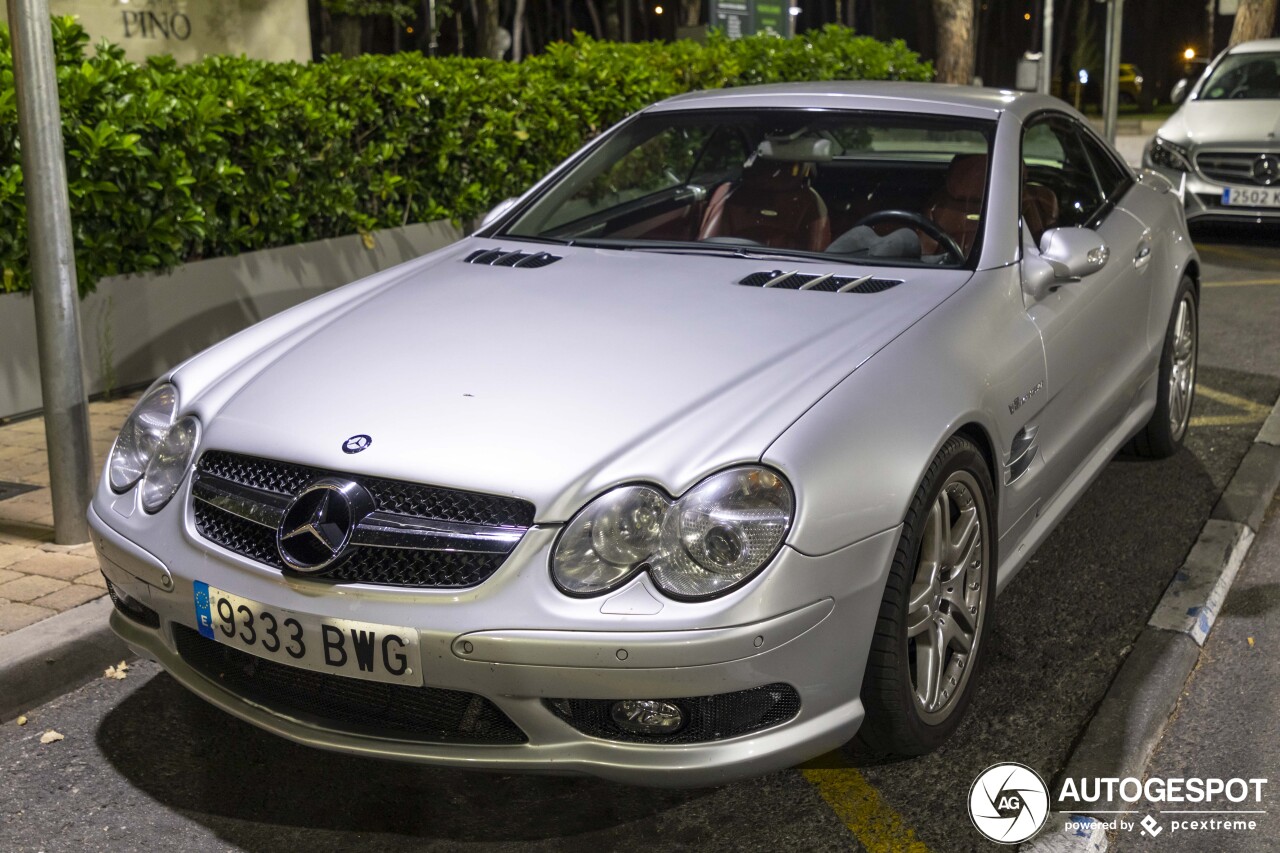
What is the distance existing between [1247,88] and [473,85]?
272 inches

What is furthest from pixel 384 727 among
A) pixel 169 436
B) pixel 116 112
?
pixel 116 112

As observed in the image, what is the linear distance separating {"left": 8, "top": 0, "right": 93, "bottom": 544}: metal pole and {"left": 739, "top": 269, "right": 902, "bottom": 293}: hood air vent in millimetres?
2141

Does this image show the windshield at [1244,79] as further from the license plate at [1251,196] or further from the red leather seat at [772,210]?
the red leather seat at [772,210]

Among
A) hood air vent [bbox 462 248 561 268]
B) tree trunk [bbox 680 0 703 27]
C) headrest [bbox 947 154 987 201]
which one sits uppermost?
tree trunk [bbox 680 0 703 27]

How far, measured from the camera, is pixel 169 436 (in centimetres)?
319

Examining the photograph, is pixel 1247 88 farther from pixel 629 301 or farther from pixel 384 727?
pixel 384 727

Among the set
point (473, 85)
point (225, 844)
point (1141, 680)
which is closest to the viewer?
point (225, 844)

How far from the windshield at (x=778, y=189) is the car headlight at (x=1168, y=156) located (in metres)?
6.83

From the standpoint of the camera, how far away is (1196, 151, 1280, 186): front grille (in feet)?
34.7

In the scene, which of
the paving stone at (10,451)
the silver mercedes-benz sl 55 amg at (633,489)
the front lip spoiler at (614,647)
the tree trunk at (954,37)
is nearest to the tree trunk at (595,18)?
the tree trunk at (954,37)

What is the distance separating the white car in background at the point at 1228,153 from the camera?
10508 mm

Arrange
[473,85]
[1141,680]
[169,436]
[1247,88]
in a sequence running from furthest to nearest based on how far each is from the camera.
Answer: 1. [1247,88]
2. [473,85]
3. [1141,680]
4. [169,436]

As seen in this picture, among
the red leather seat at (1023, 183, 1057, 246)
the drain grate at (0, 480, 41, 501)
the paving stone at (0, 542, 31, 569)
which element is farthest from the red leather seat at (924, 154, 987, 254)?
the drain grate at (0, 480, 41, 501)

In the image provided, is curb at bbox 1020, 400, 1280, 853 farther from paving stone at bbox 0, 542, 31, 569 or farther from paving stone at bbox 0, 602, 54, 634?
paving stone at bbox 0, 542, 31, 569
